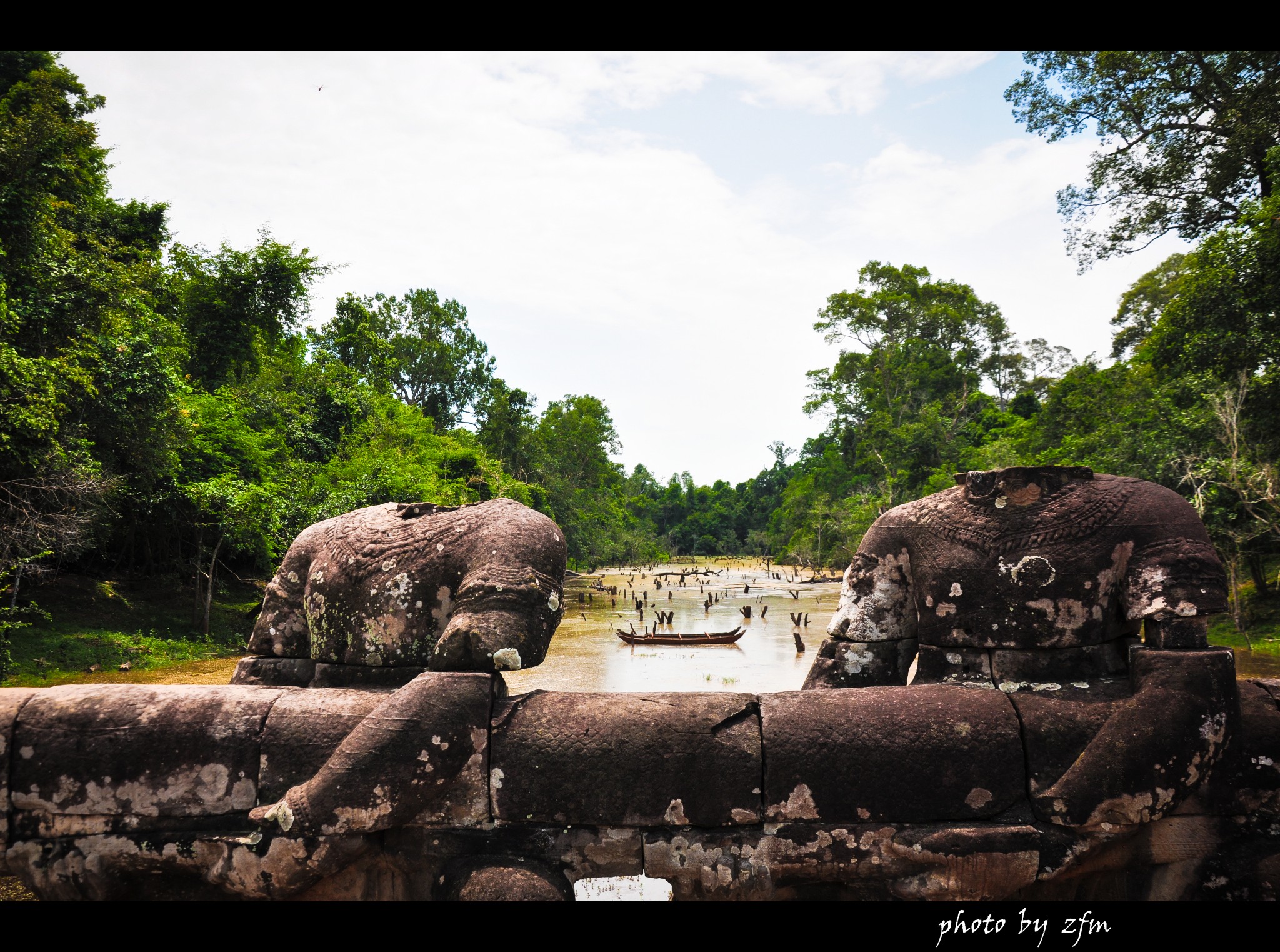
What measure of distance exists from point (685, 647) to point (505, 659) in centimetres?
1946

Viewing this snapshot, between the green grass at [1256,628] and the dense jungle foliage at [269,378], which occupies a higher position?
the dense jungle foliage at [269,378]

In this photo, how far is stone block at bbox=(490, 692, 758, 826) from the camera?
266 cm

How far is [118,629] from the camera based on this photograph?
56.7ft

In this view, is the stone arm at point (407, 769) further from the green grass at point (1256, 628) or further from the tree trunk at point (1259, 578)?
the tree trunk at point (1259, 578)

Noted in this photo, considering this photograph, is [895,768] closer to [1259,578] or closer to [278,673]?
[278,673]

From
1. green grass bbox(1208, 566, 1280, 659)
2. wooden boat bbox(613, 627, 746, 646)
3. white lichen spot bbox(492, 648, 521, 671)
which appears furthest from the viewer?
wooden boat bbox(613, 627, 746, 646)

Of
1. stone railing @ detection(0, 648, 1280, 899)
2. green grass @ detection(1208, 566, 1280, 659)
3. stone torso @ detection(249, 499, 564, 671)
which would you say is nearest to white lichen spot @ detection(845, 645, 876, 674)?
stone railing @ detection(0, 648, 1280, 899)

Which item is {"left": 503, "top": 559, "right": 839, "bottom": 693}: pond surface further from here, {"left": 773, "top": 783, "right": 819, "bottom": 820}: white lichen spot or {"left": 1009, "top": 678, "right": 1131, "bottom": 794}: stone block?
{"left": 1009, "top": 678, "right": 1131, "bottom": 794}: stone block

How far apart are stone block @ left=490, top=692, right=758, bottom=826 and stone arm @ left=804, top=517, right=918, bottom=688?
709 mm

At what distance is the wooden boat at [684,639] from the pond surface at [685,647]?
0.19 m

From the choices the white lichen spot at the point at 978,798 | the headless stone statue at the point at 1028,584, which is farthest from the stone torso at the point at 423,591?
the white lichen spot at the point at 978,798

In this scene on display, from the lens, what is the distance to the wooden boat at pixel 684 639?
20844mm

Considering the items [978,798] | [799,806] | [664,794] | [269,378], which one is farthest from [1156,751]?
[269,378]
